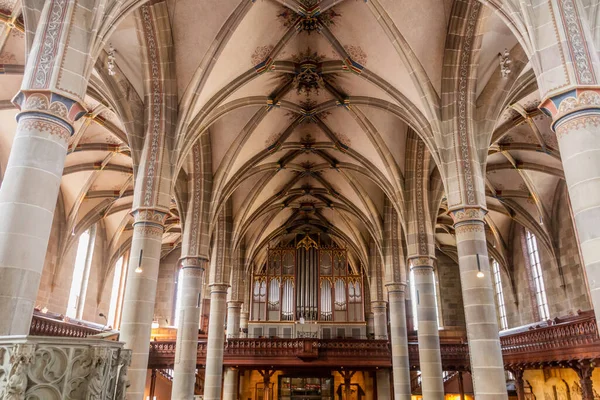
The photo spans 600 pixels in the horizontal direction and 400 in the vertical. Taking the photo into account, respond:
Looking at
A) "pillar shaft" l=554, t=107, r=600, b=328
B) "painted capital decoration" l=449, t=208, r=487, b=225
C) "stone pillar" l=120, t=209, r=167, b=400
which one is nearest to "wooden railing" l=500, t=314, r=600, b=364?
"painted capital decoration" l=449, t=208, r=487, b=225

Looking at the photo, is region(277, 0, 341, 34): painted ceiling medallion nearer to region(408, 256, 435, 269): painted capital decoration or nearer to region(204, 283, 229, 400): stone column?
region(408, 256, 435, 269): painted capital decoration

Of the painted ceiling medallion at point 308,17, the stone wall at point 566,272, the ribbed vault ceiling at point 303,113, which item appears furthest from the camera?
the stone wall at point 566,272

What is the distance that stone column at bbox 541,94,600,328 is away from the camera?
6152 mm

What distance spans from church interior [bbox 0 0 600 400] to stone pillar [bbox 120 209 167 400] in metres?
0.05

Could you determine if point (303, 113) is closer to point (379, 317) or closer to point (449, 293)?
point (379, 317)

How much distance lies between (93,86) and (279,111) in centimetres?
663

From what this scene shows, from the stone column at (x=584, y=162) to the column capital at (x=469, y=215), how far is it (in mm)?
4420

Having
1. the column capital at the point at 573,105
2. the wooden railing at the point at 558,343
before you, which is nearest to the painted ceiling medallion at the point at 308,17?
the column capital at the point at 573,105

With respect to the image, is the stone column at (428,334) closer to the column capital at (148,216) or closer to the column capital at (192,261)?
the column capital at (192,261)

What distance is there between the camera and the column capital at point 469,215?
1116 centimetres

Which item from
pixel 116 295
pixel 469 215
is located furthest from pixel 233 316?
pixel 469 215

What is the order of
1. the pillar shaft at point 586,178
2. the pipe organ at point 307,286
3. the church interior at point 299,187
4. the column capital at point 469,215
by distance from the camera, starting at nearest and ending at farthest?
the pillar shaft at point 586,178 → the church interior at point 299,187 → the column capital at point 469,215 → the pipe organ at point 307,286

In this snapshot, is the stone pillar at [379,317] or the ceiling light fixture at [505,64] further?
the stone pillar at [379,317]

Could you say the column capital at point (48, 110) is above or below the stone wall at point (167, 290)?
below
